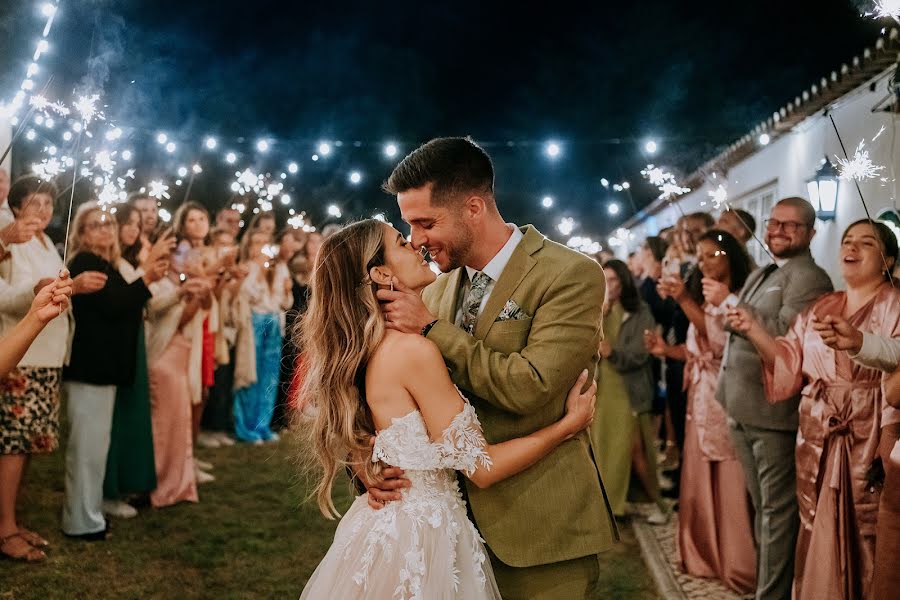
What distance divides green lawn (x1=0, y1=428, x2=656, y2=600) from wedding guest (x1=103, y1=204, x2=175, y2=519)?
0.88 ft

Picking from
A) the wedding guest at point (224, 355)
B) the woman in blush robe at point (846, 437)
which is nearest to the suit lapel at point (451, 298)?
the woman in blush robe at point (846, 437)

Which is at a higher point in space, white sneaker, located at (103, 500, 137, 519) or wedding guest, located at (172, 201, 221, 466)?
wedding guest, located at (172, 201, 221, 466)

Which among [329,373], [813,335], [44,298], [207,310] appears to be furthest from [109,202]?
[813,335]

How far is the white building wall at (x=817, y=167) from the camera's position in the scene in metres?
5.35

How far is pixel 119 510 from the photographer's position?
233 inches

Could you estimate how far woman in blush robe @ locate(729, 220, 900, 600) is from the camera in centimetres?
326

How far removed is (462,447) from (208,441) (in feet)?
24.6

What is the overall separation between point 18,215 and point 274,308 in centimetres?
486

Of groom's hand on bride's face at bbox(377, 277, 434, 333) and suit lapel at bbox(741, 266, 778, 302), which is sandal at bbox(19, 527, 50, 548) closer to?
groom's hand on bride's face at bbox(377, 277, 434, 333)

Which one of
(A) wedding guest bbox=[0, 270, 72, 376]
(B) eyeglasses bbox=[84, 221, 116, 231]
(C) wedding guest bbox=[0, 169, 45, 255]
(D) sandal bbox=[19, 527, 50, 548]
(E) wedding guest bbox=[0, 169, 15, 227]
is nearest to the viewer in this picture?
(A) wedding guest bbox=[0, 270, 72, 376]

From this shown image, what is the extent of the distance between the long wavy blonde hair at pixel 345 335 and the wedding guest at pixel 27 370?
2843 mm

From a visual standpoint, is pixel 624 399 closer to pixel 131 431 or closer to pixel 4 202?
pixel 131 431

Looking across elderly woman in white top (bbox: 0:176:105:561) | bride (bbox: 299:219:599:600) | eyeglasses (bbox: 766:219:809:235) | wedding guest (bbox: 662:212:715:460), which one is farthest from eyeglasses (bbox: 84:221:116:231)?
wedding guest (bbox: 662:212:715:460)

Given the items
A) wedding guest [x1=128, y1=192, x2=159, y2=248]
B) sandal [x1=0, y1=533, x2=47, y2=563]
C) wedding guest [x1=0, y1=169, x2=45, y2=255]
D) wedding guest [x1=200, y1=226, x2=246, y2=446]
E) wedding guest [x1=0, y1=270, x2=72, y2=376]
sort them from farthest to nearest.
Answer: wedding guest [x1=200, y1=226, x2=246, y2=446], wedding guest [x1=128, y1=192, x2=159, y2=248], sandal [x1=0, y1=533, x2=47, y2=563], wedding guest [x1=0, y1=169, x2=45, y2=255], wedding guest [x1=0, y1=270, x2=72, y2=376]
